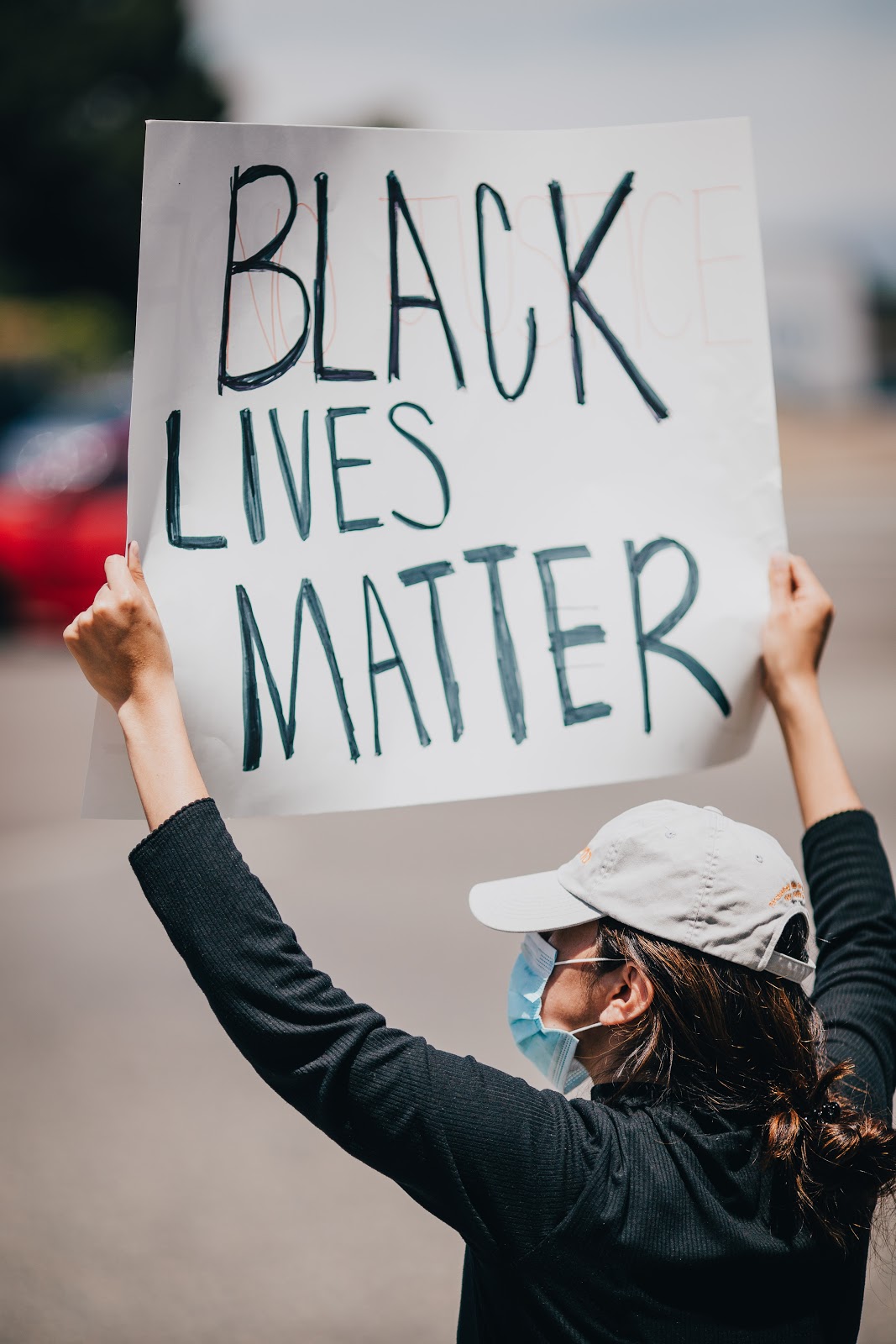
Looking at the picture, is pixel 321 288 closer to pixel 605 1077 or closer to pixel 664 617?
pixel 664 617

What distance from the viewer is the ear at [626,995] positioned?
1543 millimetres

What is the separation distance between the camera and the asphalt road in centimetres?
315

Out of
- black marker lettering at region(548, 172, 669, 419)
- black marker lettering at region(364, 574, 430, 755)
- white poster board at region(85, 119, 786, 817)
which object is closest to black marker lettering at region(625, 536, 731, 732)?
white poster board at region(85, 119, 786, 817)

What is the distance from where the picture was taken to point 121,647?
165 cm

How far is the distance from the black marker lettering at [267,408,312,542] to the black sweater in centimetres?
56

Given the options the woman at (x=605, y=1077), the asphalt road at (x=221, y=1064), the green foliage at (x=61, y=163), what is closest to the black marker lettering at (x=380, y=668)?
the woman at (x=605, y=1077)

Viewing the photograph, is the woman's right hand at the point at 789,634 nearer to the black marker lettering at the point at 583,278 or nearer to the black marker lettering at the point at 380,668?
the black marker lettering at the point at 583,278

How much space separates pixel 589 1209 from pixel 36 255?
1749 inches

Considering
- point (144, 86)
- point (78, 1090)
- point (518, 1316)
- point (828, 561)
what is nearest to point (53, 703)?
point (78, 1090)

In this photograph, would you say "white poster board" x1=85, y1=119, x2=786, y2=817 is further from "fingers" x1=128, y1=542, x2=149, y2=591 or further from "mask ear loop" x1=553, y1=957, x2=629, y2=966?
"mask ear loop" x1=553, y1=957, x2=629, y2=966

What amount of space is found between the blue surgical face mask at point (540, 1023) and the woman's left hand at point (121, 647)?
519mm

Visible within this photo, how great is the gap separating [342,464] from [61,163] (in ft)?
143

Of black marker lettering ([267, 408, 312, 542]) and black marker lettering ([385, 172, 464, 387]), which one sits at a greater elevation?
black marker lettering ([385, 172, 464, 387])

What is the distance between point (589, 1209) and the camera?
1399 millimetres
